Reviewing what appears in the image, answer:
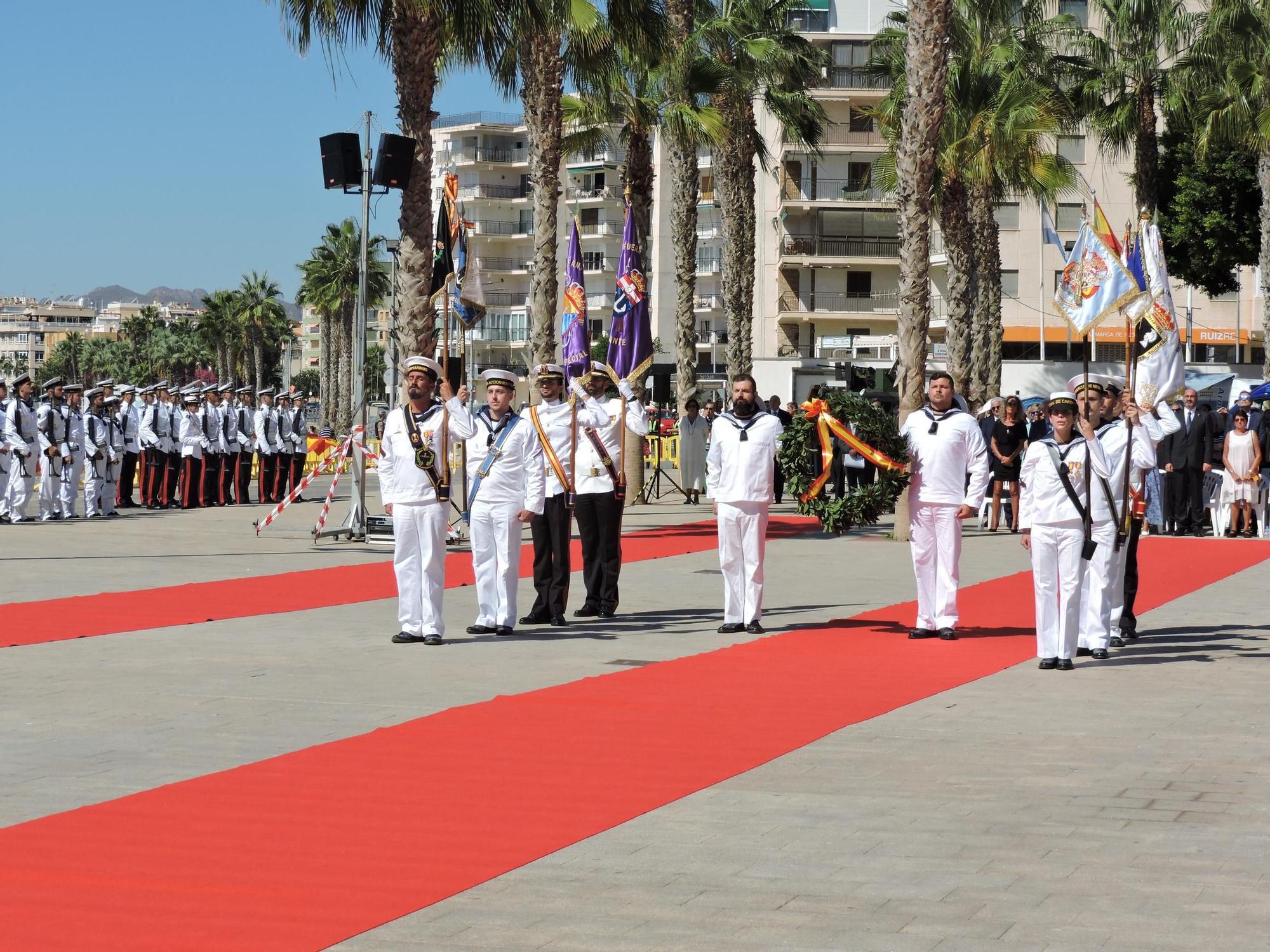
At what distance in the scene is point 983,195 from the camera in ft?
123

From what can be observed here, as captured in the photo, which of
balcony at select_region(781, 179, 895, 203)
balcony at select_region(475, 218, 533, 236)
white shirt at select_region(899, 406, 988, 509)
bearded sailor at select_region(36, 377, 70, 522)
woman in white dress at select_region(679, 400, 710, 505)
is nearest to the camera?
white shirt at select_region(899, 406, 988, 509)

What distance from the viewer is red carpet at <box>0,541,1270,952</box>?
571 centimetres

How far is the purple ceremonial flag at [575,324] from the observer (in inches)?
867

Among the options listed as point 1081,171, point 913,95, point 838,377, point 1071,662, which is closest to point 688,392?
point 913,95

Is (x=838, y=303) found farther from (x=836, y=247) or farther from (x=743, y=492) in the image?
(x=743, y=492)

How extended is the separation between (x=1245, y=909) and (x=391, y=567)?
13686mm

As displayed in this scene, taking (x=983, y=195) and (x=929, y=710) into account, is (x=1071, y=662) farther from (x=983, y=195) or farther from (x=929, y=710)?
(x=983, y=195)

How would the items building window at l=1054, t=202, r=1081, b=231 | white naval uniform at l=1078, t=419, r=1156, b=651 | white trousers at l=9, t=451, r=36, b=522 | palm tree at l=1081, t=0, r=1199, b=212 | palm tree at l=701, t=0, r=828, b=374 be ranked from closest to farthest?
white naval uniform at l=1078, t=419, r=1156, b=651
white trousers at l=9, t=451, r=36, b=522
palm tree at l=701, t=0, r=828, b=374
palm tree at l=1081, t=0, r=1199, b=212
building window at l=1054, t=202, r=1081, b=231

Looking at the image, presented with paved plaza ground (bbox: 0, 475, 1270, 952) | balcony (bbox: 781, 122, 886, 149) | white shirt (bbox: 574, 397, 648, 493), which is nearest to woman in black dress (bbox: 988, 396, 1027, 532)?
paved plaza ground (bbox: 0, 475, 1270, 952)

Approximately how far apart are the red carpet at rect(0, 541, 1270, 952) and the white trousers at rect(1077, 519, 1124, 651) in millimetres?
834

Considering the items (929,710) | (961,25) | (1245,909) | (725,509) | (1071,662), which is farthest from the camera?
(961,25)

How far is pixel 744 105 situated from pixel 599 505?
20740 millimetres

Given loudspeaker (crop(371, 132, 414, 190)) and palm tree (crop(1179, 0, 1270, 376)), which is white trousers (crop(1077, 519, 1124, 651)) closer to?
loudspeaker (crop(371, 132, 414, 190))

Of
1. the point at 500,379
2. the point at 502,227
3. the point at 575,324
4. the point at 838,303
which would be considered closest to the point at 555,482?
the point at 500,379
